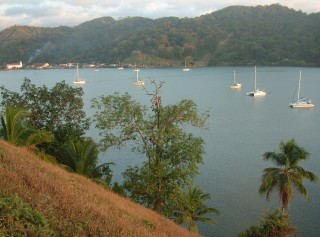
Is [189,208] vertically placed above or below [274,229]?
above

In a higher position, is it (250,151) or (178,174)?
(178,174)

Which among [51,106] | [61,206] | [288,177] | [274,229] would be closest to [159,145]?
[274,229]

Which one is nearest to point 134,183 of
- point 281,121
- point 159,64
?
point 281,121

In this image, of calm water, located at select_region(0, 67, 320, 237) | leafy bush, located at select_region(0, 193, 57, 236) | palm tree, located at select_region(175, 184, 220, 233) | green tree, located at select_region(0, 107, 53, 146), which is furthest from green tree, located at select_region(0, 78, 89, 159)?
leafy bush, located at select_region(0, 193, 57, 236)

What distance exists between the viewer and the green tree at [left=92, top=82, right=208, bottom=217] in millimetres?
14916

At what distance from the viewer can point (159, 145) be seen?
15.6 m

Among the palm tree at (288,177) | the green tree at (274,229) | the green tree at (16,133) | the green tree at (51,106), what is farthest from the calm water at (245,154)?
the green tree at (16,133)

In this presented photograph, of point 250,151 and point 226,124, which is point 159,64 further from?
point 250,151

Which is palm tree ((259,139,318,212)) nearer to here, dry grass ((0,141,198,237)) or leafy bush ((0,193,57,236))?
dry grass ((0,141,198,237))

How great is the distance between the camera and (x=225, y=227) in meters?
21.8

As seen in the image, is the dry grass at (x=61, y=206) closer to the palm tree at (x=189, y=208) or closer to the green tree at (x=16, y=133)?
the green tree at (x=16, y=133)

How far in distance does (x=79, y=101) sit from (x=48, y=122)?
6.37 feet

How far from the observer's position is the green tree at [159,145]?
14916mm

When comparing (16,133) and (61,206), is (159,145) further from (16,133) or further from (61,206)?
(61,206)
